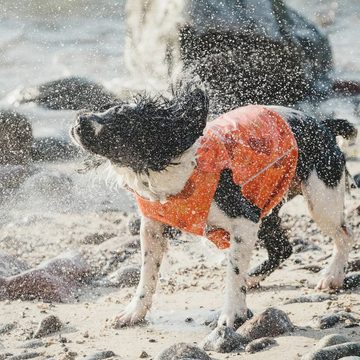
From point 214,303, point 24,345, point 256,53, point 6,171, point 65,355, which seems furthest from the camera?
point 256,53

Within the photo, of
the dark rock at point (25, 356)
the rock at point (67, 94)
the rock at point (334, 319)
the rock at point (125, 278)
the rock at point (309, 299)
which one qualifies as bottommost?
the rock at point (67, 94)

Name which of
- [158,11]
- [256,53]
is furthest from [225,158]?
[158,11]

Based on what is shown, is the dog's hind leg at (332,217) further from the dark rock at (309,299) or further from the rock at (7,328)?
the rock at (7,328)

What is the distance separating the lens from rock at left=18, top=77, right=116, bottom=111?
11.2m

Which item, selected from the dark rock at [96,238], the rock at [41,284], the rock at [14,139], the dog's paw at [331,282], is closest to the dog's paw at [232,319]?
the dog's paw at [331,282]

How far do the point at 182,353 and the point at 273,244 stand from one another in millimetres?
1991

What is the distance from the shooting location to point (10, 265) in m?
5.84

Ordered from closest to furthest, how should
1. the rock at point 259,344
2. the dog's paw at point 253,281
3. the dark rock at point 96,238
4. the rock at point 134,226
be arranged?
the rock at point 259,344 < the dog's paw at point 253,281 < the dark rock at point 96,238 < the rock at point 134,226

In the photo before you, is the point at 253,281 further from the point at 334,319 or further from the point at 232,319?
the point at 334,319

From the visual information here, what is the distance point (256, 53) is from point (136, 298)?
224 inches

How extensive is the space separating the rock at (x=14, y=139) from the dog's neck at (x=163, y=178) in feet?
16.6

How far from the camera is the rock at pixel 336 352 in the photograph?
3.50 m

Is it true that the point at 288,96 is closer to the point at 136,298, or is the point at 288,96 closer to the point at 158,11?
the point at 158,11

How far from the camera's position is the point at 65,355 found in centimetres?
404
